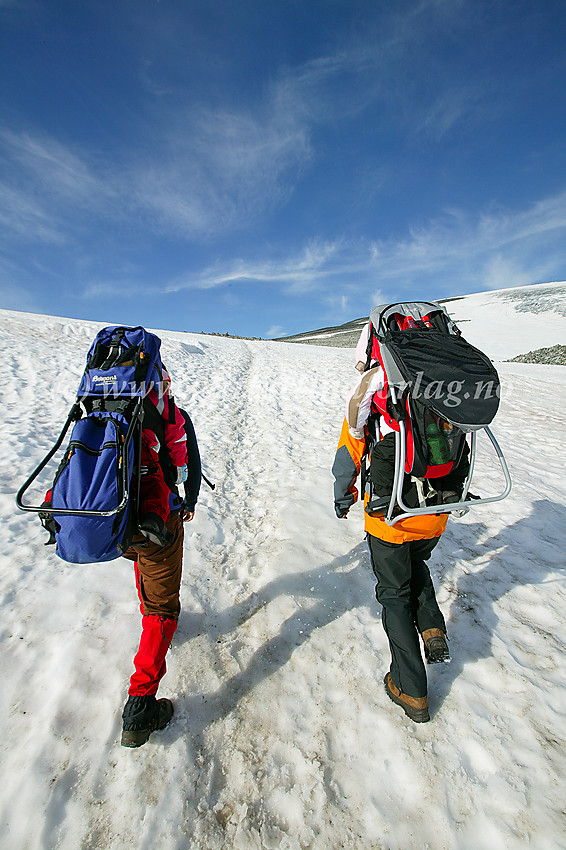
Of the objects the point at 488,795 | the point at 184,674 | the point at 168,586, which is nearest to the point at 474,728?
the point at 488,795

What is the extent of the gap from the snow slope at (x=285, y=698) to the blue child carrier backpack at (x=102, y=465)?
4.82 feet

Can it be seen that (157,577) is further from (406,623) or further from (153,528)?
(406,623)

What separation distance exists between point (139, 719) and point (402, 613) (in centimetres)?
193

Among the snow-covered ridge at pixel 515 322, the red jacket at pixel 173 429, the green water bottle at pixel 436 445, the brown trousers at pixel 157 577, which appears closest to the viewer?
the green water bottle at pixel 436 445

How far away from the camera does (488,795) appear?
2215 millimetres

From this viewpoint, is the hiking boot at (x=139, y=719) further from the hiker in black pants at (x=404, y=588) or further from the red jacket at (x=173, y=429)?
the hiker in black pants at (x=404, y=588)

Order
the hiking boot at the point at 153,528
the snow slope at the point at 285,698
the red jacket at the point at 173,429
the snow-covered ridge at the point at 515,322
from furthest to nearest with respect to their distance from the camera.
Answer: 1. the snow-covered ridge at the point at 515,322
2. the red jacket at the point at 173,429
3. the hiking boot at the point at 153,528
4. the snow slope at the point at 285,698

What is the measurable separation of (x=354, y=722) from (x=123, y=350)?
10.6 ft

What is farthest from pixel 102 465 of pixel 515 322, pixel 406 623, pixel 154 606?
pixel 515 322

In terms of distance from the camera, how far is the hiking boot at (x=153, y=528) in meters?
2.27

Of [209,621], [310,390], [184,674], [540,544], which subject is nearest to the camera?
[184,674]

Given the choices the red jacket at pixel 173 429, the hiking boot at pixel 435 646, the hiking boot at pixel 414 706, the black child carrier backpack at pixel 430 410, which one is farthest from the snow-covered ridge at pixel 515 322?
the red jacket at pixel 173 429

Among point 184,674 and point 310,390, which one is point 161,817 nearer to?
point 184,674

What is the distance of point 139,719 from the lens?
2.32 m
